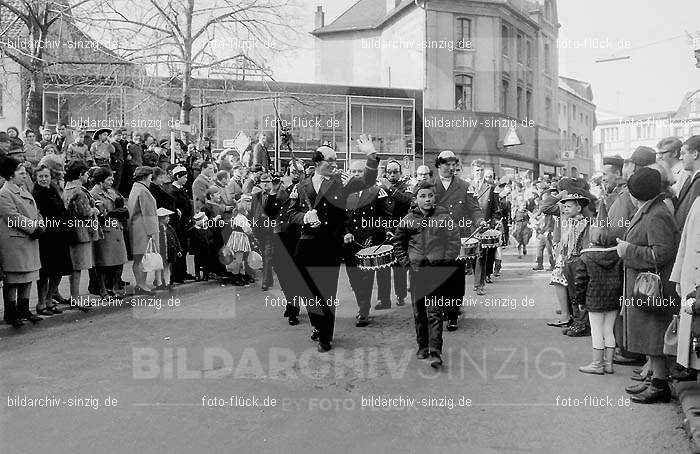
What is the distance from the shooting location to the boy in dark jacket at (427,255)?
7281mm

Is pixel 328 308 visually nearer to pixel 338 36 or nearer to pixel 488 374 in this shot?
pixel 488 374

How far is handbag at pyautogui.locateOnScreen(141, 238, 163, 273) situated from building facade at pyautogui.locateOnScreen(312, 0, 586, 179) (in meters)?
29.9

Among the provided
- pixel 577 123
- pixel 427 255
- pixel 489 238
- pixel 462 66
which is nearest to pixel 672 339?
pixel 427 255

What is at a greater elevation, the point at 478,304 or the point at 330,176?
the point at 330,176

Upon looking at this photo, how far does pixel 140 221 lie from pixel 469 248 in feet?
16.7

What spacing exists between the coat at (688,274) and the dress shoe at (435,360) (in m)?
2.38

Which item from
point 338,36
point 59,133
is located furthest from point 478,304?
point 338,36

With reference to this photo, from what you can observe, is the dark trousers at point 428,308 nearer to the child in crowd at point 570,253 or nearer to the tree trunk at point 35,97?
the child in crowd at point 570,253

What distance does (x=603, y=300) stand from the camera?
671cm

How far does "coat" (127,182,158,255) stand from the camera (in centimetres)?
1055

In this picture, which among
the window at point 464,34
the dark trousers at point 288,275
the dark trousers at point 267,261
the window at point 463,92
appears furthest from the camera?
the window at point 464,34

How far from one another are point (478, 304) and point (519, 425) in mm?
5273

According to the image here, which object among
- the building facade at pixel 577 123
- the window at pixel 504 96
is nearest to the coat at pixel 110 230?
the window at pixel 504 96

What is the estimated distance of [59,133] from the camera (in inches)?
603
